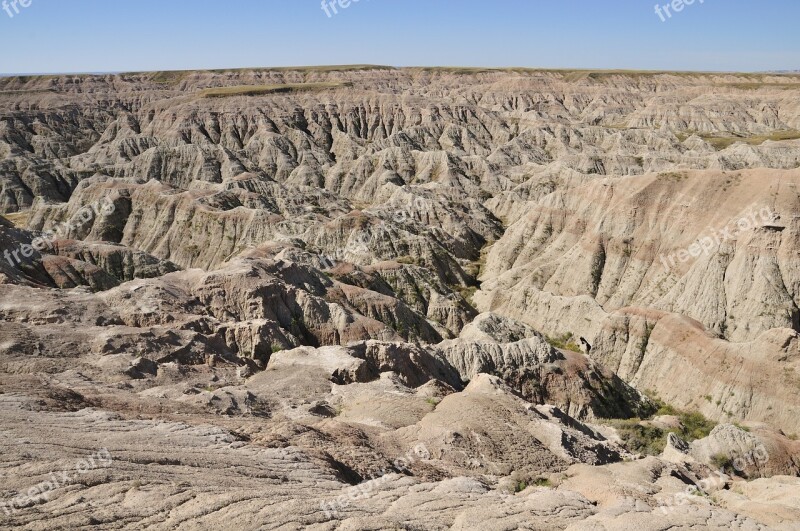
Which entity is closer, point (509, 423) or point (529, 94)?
point (509, 423)

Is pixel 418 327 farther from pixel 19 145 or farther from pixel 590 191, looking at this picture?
pixel 19 145

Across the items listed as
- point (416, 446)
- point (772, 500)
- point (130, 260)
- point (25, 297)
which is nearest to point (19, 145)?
point (130, 260)

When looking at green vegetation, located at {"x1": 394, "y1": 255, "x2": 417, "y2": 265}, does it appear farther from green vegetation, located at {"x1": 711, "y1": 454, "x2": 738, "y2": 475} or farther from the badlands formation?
green vegetation, located at {"x1": 711, "y1": 454, "x2": 738, "y2": 475}

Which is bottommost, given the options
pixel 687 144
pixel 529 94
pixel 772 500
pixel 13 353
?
pixel 772 500

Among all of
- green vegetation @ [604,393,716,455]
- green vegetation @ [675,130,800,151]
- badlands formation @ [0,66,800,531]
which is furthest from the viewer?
green vegetation @ [675,130,800,151]

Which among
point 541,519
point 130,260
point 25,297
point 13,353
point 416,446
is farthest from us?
point 130,260

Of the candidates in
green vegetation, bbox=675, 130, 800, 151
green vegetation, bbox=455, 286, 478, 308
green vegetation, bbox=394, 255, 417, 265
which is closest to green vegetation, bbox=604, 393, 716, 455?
green vegetation, bbox=455, 286, 478, 308

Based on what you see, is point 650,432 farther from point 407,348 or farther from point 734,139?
point 734,139
